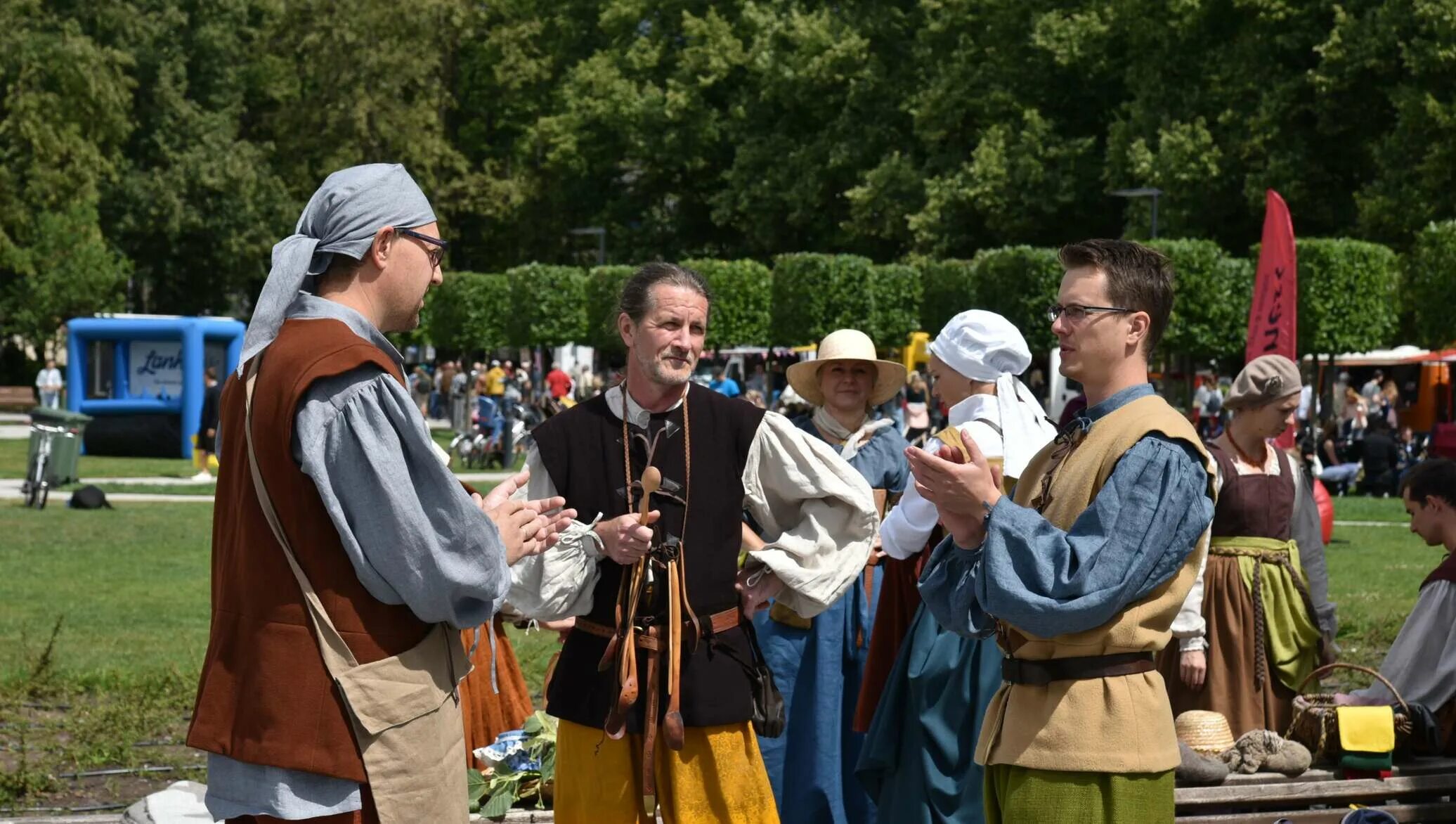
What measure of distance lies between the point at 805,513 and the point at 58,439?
16.7 m

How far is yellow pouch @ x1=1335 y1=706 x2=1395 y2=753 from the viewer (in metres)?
5.48

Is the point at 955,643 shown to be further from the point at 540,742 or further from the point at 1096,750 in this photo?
the point at 1096,750

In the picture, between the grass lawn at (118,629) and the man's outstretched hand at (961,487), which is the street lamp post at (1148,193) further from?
the man's outstretched hand at (961,487)

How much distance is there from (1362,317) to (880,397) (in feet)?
78.7

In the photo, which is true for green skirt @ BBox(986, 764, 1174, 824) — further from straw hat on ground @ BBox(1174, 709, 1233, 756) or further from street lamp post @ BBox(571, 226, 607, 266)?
street lamp post @ BBox(571, 226, 607, 266)

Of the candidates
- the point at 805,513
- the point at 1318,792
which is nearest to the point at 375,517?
the point at 805,513

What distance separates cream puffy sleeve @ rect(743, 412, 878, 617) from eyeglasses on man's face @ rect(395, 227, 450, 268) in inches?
51.3

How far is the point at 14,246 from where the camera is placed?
144 ft

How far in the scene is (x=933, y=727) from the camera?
16.0 feet

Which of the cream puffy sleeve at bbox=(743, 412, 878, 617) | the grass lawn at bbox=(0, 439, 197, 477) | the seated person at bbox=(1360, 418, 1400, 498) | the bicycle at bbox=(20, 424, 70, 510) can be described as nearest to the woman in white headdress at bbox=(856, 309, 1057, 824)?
the cream puffy sleeve at bbox=(743, 412, 878, 617)

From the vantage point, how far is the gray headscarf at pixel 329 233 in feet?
9.95

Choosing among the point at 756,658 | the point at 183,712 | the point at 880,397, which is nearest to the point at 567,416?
the point at 756,658

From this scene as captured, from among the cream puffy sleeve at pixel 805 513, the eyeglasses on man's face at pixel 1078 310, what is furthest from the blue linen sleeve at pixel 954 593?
the cream puffy sleeve at pixel 805 513

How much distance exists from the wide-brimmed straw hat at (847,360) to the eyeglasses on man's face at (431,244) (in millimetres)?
3236
